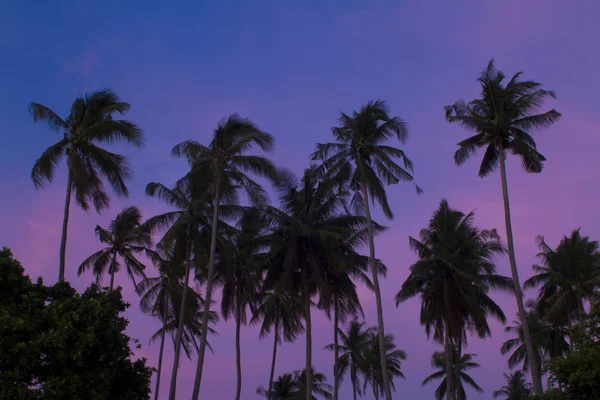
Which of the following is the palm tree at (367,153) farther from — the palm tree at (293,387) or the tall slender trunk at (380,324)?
the palm tree at (293,387)

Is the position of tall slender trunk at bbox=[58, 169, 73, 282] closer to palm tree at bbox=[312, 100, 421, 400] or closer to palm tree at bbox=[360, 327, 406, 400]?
palm tree at bbox=[312, 100, 421, 400]

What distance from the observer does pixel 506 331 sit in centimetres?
5169

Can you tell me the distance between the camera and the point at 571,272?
40.5m

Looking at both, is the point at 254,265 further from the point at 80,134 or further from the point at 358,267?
the point at 80,134

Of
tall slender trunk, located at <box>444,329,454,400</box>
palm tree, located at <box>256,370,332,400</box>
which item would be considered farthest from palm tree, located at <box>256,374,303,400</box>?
tall slender trunk, located at <box>444,329,454,400</box>

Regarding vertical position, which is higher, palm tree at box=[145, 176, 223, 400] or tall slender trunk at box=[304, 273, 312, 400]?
palm tree at box=[145, 176, 223, 400]

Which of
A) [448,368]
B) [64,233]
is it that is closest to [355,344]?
[448,368]

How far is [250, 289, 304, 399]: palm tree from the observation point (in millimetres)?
37969

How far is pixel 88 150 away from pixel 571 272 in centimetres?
3200

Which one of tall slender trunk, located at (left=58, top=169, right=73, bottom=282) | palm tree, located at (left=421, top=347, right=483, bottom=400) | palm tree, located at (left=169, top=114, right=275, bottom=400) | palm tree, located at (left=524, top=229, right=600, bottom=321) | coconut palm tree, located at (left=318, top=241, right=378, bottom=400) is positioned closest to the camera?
tall slender trunk, located at (left=58, top=169, right=73, bottom=282)

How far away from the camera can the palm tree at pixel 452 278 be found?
34312mm

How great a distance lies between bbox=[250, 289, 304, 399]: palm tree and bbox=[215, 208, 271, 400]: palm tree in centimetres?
180

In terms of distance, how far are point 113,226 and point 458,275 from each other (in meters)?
21.1

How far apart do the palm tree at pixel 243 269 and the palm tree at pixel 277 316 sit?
→ 5.92 ft
